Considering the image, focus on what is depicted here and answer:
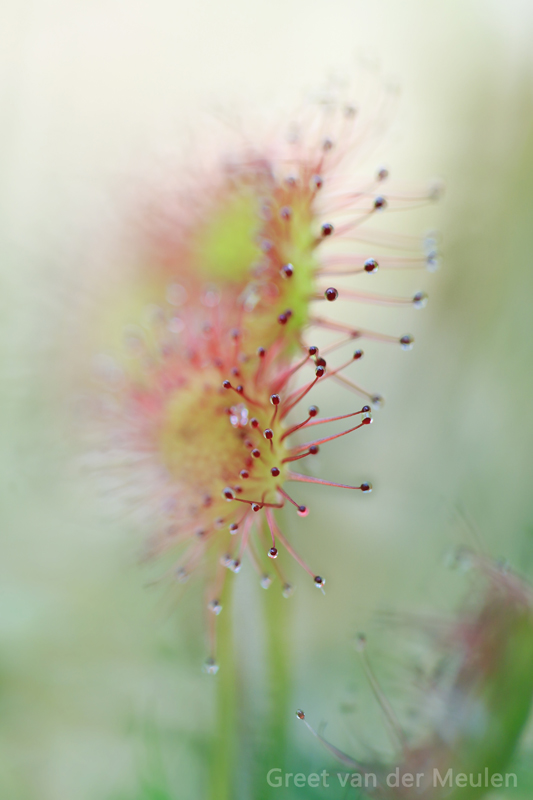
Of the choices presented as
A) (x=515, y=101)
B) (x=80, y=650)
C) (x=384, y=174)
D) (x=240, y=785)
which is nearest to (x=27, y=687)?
(x=80, y=650)

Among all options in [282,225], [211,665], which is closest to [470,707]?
[211,665]

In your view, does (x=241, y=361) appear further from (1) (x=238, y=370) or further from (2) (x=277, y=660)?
(2) (x=277, y=660)

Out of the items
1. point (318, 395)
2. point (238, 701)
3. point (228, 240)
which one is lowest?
point (238, 701)

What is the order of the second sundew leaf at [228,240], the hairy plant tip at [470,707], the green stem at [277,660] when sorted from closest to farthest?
the hairy plant tip at [470,707] → the green stem at [277,660] → the second sundew leaf at [228,240]

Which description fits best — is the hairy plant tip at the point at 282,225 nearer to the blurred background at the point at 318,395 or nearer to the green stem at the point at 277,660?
the blurred background at the point at 318,395

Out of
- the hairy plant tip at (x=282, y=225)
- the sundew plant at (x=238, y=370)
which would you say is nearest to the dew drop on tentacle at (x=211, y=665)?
the sundew plant at (x=238, y=370)

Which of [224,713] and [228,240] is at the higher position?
[228,240]

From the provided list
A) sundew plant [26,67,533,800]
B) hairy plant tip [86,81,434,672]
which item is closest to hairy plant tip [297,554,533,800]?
sundew plant [26,67,533,800]
